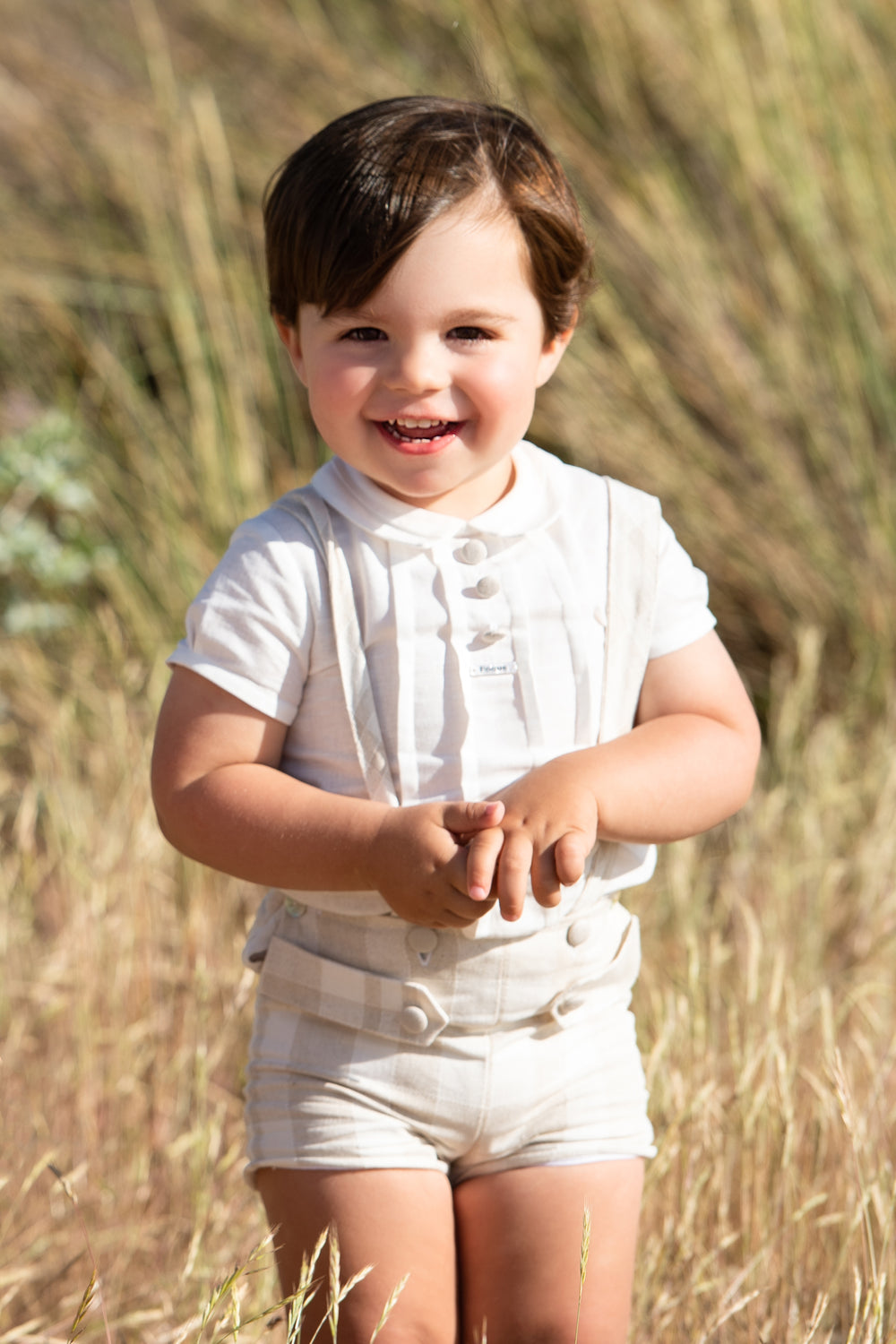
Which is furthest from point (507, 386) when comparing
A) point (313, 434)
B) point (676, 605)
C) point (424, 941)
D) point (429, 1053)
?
point (313, 434)

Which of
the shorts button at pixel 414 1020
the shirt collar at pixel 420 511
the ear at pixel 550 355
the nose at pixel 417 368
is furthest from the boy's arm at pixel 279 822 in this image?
the ear at pixel 550 355

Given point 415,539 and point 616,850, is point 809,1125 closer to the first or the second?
point 616,850

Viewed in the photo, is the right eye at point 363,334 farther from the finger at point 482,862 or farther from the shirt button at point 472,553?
the finger at point 482,862

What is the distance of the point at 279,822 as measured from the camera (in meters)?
1.38

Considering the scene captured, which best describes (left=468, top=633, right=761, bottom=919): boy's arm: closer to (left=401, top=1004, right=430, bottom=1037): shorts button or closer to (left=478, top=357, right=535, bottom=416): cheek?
(left=401, top=1004, right=430, bottom=1037): shorts button

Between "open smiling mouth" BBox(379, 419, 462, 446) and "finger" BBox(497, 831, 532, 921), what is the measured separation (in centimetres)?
40

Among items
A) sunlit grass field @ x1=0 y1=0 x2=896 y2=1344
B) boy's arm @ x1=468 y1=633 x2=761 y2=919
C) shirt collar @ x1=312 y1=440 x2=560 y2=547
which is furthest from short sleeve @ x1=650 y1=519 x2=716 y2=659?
sunlit grass field @ x1=0 y1=0 x2=896 y2=1344

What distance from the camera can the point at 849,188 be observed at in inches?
136

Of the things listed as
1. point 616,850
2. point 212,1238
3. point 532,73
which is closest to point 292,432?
point 532,73

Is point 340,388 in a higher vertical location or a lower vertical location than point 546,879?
higher

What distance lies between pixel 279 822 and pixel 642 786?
1.12 ft

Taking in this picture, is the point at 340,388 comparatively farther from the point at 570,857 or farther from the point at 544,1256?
the point at 544,1256

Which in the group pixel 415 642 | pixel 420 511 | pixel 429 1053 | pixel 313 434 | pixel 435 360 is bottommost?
pixel 429 1053

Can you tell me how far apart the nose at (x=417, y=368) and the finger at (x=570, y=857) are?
0.43 m
